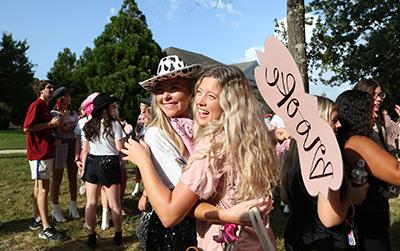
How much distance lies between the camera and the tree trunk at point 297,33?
5734mm

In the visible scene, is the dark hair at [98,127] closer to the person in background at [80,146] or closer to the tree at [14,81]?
the person in background at [80,146]

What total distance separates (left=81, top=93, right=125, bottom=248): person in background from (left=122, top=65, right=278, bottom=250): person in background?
3.13 meters

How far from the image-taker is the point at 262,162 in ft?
5.73

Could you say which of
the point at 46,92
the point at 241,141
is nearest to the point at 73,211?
the point at 46,92

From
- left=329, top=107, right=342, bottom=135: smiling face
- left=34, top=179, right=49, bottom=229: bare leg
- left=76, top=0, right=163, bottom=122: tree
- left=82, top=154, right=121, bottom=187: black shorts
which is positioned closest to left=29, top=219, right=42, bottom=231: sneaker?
left=34, top=179, right=49, bottom=229: bare leg

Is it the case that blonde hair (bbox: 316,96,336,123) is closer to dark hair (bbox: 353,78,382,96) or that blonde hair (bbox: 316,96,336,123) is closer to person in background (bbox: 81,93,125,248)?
dark hair (bbox: 353,78,382,96)

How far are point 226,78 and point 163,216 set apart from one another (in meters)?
0.65

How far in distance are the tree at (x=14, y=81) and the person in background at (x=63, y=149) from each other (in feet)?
119

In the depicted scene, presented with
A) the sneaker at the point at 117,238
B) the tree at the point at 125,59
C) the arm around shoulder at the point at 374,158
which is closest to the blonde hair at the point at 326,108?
the arm around shoulder at the point at 374,158

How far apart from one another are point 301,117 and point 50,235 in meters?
4.40

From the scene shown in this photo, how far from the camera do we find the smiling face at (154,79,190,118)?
2129 millimetres

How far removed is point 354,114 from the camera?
7.83 feet

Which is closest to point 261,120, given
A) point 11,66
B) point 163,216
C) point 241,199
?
point 241,199

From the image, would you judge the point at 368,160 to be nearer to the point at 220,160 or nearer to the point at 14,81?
the point at 220,160
